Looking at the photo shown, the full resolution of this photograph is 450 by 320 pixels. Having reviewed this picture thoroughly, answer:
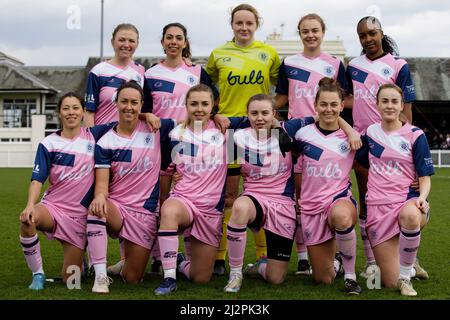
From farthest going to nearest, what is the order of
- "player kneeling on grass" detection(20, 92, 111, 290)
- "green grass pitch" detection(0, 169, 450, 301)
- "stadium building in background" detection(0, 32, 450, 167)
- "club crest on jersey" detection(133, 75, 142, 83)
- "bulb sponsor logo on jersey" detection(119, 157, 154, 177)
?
"stadium building in background" detection(0, 32, 450, 167) → "club crest on jersey" detection(133, 75, 142, 83) → "bulb sponsor logo on jersey" detection(119, 157, 154, 177) → "player kneeling on grass" detection(20, 92, 111, 290) → "green grass pitch" detection(0, 169, 450, 301)

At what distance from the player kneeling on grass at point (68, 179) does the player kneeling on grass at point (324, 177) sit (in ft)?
5.21

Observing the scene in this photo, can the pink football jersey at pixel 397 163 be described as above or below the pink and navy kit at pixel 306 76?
below

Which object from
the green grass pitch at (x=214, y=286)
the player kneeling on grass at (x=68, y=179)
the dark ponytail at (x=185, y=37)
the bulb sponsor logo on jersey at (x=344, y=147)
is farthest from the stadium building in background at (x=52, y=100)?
the player kneeling on grass at (x=68, y=179)

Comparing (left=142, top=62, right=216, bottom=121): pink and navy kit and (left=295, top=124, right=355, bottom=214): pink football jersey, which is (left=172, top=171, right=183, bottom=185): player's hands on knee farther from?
(left=295, top=124, right=355, bottom=214): pink football jersey

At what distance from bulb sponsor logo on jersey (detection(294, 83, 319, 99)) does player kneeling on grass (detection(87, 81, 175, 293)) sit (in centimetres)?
124

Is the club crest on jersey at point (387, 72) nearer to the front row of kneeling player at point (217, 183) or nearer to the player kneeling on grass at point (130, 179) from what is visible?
the front row of kneeling player at point (217, 183)

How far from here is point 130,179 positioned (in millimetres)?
4539

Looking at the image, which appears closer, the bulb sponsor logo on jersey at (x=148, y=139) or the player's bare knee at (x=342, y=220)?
the player's bare knee at (x=342, y=220)

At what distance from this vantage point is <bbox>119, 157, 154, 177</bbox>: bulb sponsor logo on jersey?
14.9 ft

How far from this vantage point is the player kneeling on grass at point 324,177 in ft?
14.6

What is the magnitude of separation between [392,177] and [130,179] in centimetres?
188

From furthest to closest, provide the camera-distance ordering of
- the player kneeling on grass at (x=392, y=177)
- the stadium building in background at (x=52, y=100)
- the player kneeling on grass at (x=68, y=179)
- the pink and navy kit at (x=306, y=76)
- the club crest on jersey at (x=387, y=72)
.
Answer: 1. the stadium building in background at (x=52, y=100)
2. the pink and navy kit at (x=306, y=76)
3. the club crest on jersey at (x=387, y=72)
4. the player kneeling on grass at (x=68, y=179)
5. the player kneeling on grass at (x=392, y=177)

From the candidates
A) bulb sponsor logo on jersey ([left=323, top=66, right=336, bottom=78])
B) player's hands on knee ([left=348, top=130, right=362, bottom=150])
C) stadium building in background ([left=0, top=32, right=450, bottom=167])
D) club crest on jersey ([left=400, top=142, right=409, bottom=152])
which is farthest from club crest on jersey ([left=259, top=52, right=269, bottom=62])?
stadium building in background ([left=0, top=32, right=450, bottom=167])

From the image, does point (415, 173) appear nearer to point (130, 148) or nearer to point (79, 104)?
point (130, 148)
